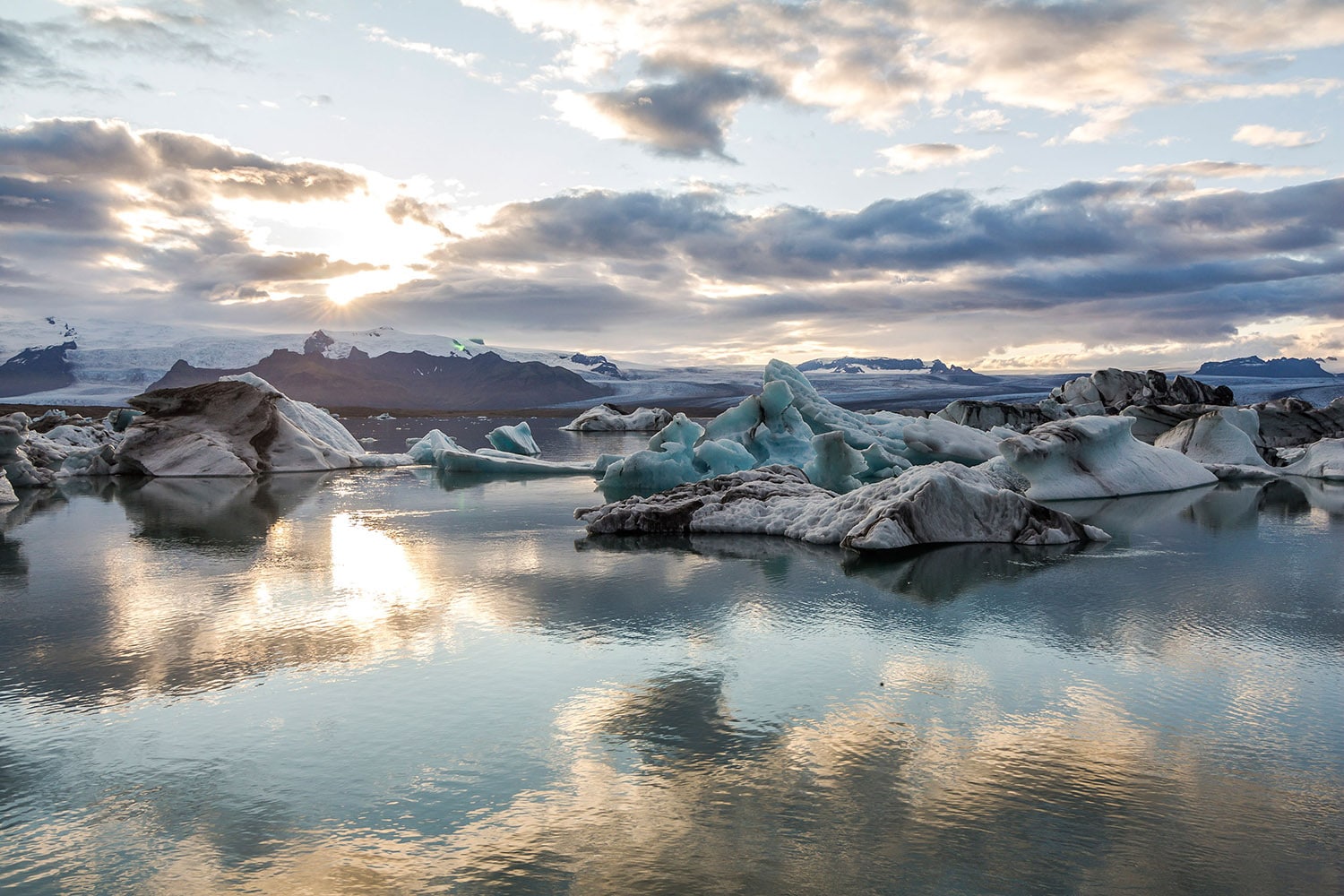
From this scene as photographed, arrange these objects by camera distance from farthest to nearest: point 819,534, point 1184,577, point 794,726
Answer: point 819,534 → point 1184,577 → point 794,726

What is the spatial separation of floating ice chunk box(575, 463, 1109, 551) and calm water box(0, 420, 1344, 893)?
3.24 feet

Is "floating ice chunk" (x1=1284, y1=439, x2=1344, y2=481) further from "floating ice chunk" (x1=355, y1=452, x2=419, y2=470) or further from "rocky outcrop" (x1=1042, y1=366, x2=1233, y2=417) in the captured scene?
"floating ice chunk" (x1=355, y1=452, x2=419, y2=470)

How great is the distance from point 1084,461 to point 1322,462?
11243 millimetres

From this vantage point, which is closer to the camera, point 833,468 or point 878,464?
point 833,468

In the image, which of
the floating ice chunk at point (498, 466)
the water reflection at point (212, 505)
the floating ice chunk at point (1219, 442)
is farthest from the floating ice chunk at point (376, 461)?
the floating ice chunk at point (1219, 442)

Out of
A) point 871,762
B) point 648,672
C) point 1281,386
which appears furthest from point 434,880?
point 1281,386

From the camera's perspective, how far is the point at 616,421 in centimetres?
6194

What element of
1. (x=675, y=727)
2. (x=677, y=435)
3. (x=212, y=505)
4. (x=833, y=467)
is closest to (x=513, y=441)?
(x=677, y=435)

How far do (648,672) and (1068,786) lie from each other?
2926 millimetres

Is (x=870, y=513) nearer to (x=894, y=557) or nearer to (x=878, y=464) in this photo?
(x=894, y=557)

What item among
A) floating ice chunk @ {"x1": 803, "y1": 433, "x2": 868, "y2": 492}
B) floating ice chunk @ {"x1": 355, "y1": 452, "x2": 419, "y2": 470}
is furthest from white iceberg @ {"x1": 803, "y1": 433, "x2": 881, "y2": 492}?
floating ice chunk @ {"x1": 355, "y1": 452, "x2": 419, "y2": 470}

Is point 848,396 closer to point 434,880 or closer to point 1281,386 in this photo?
point 1281,386

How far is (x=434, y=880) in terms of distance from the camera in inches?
148

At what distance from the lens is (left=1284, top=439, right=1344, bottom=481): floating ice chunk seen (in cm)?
2452
